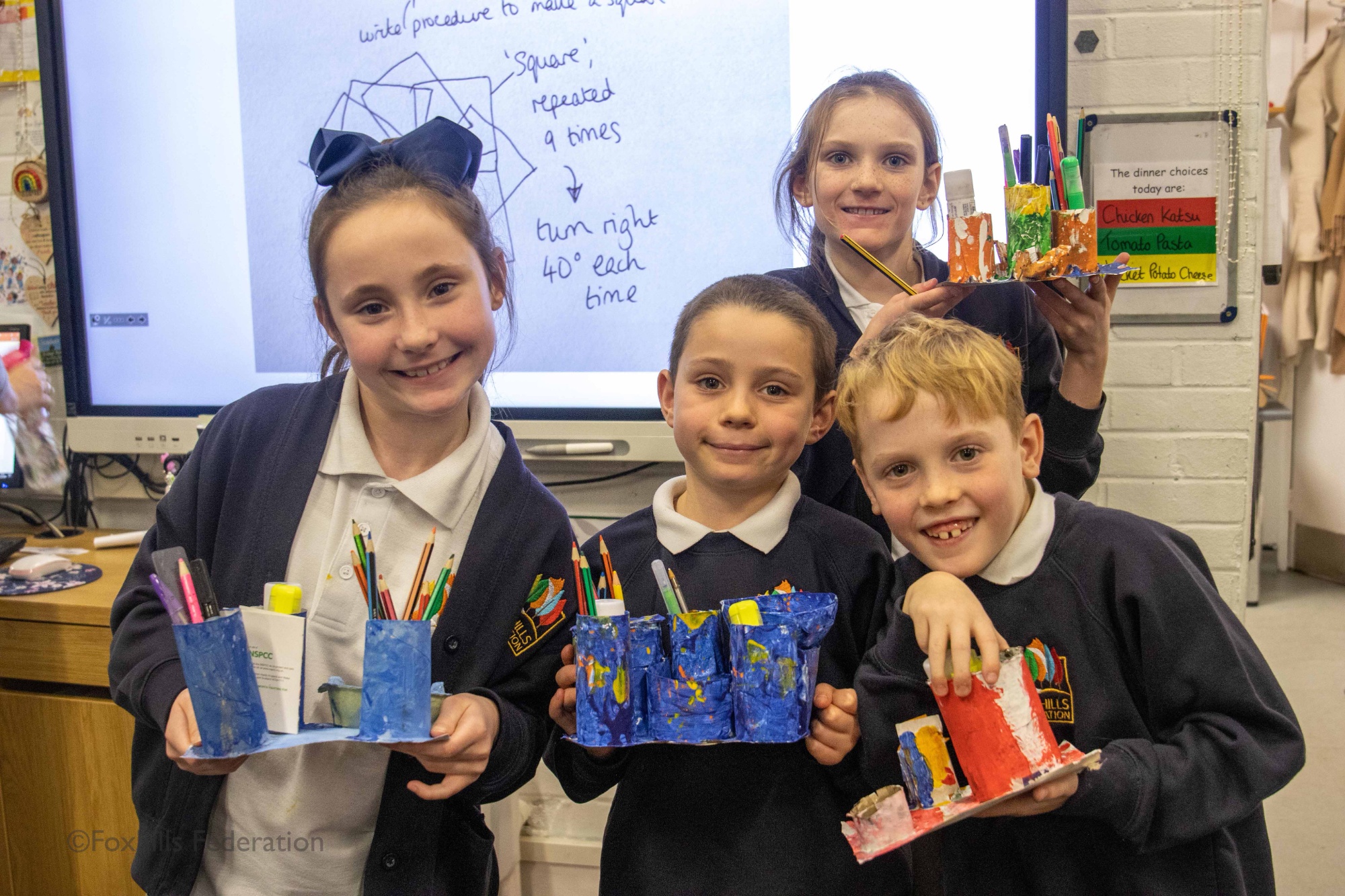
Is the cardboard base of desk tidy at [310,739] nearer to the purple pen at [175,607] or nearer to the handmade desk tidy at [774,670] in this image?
the purple pen at [175,607]

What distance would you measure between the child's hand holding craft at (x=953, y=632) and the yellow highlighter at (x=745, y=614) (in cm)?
14

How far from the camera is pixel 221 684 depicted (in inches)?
31.3

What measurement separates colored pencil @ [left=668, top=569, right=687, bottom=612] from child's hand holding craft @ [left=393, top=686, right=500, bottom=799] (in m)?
0.22

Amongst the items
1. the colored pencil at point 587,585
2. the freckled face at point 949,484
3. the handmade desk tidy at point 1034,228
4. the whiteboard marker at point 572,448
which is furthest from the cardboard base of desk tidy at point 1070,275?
the whiteboard marker at point 572,448

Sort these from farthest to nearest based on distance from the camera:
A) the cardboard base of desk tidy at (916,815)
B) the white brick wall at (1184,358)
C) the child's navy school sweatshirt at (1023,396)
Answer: the white brick wall at (1184,358) → the child's navy school sweatshirt at (1023,396) → the cardboard base of desk tidy at (916,815)

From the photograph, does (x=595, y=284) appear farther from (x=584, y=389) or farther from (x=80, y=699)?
(x=80, y=699)

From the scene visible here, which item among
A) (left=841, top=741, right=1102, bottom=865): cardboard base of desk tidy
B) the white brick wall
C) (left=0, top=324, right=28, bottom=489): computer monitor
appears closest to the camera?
(left=841, top=741, right=1102, bottom=865): cardboard base of desk tidy

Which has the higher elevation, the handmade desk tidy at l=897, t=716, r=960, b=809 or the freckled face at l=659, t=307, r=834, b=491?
the freckled face at l=659, t=307, r=834, b=491

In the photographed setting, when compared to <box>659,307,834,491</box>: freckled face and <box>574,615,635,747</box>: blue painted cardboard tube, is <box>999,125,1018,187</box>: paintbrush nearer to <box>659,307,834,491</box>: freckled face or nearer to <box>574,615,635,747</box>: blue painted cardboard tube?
<box>659,307,834,491</box>: freckled face

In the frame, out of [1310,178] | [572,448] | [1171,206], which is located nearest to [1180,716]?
[1171,206]

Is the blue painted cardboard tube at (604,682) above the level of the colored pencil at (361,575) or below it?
below

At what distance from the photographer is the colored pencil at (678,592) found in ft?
2.93

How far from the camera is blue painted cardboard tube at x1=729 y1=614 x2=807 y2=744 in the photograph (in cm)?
83

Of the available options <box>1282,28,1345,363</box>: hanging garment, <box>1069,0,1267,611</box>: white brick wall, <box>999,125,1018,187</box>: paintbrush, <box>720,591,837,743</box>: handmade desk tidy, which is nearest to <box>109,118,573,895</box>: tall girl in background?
<box>720,591,837,743</box>: handmade desk tidy
